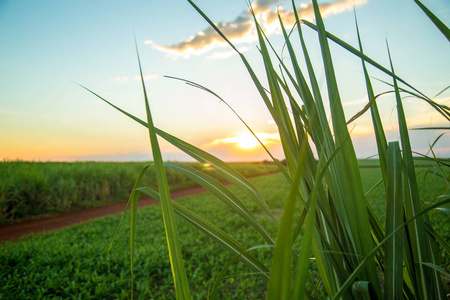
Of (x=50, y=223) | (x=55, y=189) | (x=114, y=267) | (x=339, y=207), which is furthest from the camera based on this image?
(x=55, y=189)

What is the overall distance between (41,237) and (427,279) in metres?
4.86

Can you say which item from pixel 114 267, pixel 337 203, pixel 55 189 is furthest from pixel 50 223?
pixel 337 203

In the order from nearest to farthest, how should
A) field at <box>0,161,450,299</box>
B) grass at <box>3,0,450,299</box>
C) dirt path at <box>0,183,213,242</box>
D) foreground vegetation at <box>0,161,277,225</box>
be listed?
grass at <box>3,0,450,299</box> → field at <box>0,161,450,299</box> → dirt path at <box>0,183,213,242</box> → foreground vegetation at <box>0,161,277,225</box>

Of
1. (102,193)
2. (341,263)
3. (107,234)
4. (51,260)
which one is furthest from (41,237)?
(341,263)

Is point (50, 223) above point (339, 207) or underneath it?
underneath

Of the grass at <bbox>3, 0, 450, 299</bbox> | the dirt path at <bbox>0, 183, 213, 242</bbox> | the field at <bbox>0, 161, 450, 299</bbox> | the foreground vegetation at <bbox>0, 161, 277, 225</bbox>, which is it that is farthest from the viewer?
the foreground vegetation at <bbox>0, 161, 277, 225</bbox>

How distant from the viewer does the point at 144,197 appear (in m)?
9.38

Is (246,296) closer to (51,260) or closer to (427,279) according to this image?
(427,279)

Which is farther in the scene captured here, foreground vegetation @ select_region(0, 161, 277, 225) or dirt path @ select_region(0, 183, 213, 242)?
foreground vegetation @ select_region(0, 161, 277, 225)

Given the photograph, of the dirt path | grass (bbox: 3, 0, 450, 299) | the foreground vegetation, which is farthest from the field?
the foreground vegetation

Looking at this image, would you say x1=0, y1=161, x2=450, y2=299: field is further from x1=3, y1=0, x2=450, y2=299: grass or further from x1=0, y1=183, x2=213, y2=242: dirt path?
x1=3, y1=0, x2=450, y2=299: grass

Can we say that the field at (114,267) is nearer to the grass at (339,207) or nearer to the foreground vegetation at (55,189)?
the grass at (339,207)

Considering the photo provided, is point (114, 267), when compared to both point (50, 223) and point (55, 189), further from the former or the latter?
point (55, 189)

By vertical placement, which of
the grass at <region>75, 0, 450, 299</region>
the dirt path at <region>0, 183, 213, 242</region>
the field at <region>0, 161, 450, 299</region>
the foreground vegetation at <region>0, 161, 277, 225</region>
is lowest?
the dirt path at <region>0, 183, 213, 242</region>
